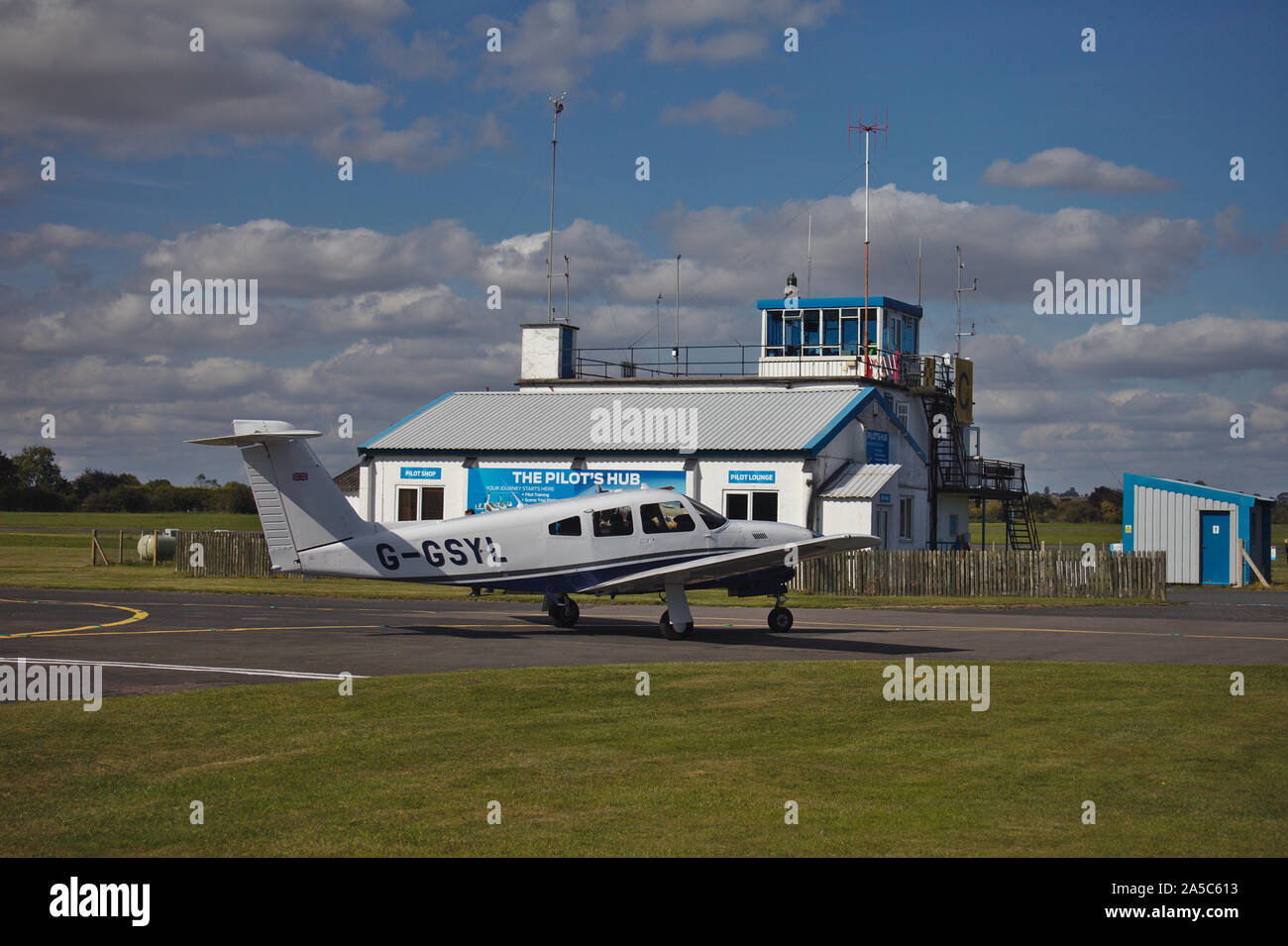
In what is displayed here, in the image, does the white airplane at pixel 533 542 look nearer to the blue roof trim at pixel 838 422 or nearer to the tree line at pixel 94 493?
the blue roof trim at pixel 838 422

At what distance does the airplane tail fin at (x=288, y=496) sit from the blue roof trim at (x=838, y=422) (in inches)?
879

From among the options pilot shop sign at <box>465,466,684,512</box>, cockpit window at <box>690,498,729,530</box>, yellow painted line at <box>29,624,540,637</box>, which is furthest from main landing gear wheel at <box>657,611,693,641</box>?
pilot shop sign at <box>465,466,684,512</box>

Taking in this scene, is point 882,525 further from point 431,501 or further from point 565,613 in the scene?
point 565,613

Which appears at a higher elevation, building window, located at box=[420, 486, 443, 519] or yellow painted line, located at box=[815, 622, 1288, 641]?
building window, located at box=[420, 486, 443, 519]

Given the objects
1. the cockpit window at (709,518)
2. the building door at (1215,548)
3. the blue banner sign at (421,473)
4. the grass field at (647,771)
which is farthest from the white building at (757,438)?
the grass field at (647,771)

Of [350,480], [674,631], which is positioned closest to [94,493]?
[350,480]

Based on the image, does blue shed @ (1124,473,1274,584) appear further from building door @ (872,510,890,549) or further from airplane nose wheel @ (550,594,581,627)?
airplane nose wheel @ (550,594,581,627)

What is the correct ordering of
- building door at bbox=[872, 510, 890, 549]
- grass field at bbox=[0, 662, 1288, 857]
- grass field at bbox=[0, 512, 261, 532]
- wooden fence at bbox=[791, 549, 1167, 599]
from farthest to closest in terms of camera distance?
grass field at bbox=[0, 512, 261, 532], building door at bbox=[872, 510, 890, 549], wooden fence at bbox=[791, 549, 1167, 599], grass field at bbox=[0, 662, 1288, 857]

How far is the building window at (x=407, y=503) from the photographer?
4741 centimetres

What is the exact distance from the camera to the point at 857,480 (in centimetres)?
4269

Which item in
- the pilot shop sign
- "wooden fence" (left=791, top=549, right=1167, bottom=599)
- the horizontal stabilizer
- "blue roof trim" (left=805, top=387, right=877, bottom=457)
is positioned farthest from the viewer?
the pilot shop sign

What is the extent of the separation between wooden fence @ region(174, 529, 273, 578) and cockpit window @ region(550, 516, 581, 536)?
24.5 metres

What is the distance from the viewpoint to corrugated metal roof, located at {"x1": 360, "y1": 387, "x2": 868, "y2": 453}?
1729 inches
